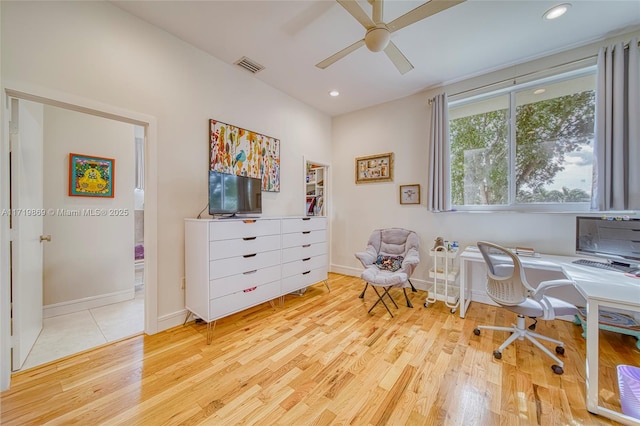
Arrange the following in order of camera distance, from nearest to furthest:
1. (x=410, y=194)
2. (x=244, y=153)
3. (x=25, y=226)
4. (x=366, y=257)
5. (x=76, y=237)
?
(x=25, y=226)
(x=76, y=237)
(x=244, y=153)
(x=366, y=257)
(x=410, y=194)

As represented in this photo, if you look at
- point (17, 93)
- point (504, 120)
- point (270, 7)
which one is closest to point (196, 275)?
point (17, 93)

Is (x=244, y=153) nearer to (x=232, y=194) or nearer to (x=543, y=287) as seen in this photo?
(x=232, y=194)

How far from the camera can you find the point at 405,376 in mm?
1743

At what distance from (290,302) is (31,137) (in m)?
3.01

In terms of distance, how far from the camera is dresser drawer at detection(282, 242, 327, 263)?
117 inches

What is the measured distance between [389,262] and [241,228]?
1.99 metres

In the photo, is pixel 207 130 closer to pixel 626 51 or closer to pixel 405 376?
pixel 405 376

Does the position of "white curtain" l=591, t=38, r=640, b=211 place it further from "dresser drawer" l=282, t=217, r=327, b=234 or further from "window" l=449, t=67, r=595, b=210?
Result: "dresser drawer" l=282, t=217, r=327, b=234

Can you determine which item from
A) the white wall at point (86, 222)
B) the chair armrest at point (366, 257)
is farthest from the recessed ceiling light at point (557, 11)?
the white wall at point (86, 222)

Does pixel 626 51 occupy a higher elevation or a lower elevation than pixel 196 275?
higher

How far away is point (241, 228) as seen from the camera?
2455 millimetres

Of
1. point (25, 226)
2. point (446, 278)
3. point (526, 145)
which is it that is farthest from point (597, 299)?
point (25, 226)

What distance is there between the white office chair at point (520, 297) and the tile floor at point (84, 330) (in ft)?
11.0

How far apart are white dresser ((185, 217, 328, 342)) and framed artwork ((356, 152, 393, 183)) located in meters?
1.55
